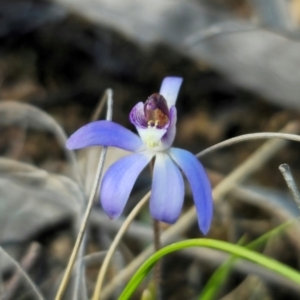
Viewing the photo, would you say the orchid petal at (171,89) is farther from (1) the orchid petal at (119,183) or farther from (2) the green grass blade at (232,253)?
(2) the green grass blade at (232,253)

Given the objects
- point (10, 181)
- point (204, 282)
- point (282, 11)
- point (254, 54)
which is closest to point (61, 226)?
point (10, 181)

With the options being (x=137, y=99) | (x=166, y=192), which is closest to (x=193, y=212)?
(x=166, y=192)

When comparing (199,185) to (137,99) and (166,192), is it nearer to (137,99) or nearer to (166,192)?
(166,192)

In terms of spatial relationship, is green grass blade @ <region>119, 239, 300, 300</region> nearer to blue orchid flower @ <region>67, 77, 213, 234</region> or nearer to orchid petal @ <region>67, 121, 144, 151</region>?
blue orchid flower @ <region>67, 77, 213, 234</region>

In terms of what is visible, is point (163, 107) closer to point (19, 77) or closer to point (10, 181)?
point (10, 181)

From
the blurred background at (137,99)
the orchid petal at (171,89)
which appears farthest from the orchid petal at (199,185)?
the blurred background at (137,99)

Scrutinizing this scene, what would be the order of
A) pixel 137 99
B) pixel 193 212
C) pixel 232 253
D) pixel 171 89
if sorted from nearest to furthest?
pixel 232 253
pixel 171 89
pixel 193 212
pixel 137 99

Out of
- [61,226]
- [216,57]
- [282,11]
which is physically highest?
[282,11]
